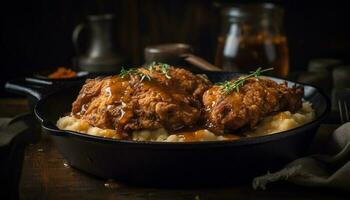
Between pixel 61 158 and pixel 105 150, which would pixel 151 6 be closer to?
pixel 61 158

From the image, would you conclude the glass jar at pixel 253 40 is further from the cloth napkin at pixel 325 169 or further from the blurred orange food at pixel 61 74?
the cloth napkin at pixel 325 169

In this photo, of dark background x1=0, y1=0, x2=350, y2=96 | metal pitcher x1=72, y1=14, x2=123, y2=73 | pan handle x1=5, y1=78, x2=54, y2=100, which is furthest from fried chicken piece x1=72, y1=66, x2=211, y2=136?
dark background x1=0, y1=0, x2=350, y2=96

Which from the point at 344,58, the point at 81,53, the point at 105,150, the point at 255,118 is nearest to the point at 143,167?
the point at 105,150

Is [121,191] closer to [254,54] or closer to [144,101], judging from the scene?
[144,101]

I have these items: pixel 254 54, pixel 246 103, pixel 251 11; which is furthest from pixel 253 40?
pixel 246 103

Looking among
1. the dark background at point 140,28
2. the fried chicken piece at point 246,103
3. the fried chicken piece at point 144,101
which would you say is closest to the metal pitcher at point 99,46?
the dark background at point 140,28

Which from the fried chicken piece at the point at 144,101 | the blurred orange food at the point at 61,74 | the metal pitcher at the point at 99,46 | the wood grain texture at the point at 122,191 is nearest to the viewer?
the wood grain texture at the point at 122,191
